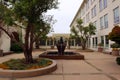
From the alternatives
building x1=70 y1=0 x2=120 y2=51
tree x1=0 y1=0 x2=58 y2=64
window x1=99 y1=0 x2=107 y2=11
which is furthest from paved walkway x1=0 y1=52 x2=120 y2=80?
window x1=99 y1=0 x2=107 y2=11

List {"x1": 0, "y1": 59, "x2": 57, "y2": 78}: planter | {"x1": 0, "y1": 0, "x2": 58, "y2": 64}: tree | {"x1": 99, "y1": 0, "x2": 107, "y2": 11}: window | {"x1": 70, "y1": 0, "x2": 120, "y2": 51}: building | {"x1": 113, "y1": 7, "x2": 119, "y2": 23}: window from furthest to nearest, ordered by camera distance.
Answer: {"x1": 99, "y1": 0, "x2": 107, "y2": 11}: window
{"x1": 70, "y1": 0, "x2": 120, "y2": 51}: building
{"x1": 113, "y1": 7, "x2": 119, "y2": 23}: window
{"x1": 0, "y1": 0, "x2": 58, "y2": 64}: tree
{"x1": 0, "y1": 59, "x2": 57, "y2": 78}: planter

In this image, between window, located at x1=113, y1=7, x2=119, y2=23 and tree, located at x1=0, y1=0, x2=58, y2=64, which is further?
window, located at x1=113, y1=7, x2=119, y2=23

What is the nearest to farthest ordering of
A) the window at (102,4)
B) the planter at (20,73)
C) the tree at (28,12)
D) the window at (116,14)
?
the planter at (20,73)
the tree at (28,12)
the window at (116,14)
the window at (102,4)

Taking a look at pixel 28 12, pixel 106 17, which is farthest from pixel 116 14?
pixel 28 12

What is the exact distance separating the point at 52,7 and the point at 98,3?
21.2 metres

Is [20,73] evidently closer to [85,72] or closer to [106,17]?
[85,72]

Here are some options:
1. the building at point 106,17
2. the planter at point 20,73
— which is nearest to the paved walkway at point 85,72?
the planter at point 20,73

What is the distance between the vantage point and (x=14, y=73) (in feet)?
31.1

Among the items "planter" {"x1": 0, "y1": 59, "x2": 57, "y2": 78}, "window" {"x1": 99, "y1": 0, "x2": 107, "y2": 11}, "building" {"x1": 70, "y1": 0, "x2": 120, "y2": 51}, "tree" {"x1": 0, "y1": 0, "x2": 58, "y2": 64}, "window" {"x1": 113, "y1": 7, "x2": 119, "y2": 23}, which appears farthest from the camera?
"window" {"x1": 99, "y1": 0, "x2": 107, "y2": 11}

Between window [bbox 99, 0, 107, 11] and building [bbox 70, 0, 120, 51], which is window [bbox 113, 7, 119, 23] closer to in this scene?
building [bbox 70, 0, 120, 51]

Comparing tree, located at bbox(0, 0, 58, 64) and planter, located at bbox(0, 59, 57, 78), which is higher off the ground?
tree, located at bbox(0, 0, 58, 64)

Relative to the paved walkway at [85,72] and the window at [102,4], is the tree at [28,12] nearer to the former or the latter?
the paved walkway at [85,72]

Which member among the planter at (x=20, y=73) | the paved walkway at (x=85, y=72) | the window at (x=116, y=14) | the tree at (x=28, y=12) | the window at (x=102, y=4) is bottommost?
the paved walkway at (x=85, y=72)

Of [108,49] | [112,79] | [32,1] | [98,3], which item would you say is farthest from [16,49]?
[112,79]
